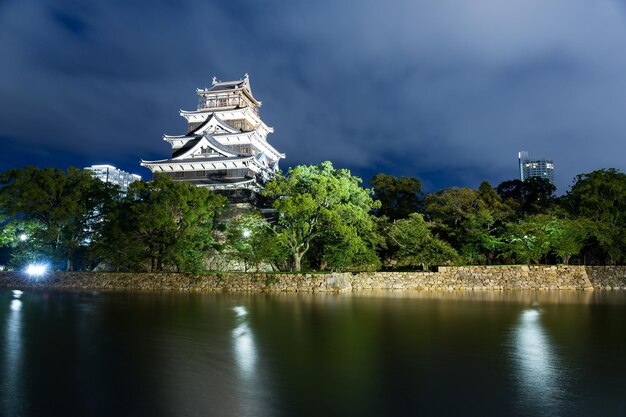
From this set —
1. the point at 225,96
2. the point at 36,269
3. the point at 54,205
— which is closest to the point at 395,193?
the point at 225,96

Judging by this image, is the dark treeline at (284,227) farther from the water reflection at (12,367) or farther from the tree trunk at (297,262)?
the water reflection at (12,367)

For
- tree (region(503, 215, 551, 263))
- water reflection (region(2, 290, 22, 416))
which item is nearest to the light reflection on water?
water reflection (region(2, 290, 22, 416))

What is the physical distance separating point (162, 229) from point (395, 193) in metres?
19.9

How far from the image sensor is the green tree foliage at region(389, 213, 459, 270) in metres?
26.1

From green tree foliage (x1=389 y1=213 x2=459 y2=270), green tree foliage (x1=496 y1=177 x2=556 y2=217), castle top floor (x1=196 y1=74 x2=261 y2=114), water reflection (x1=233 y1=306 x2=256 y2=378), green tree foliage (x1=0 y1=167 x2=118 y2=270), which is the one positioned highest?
castle top floor (x1=196 y1=74 x2=261 y2=114)

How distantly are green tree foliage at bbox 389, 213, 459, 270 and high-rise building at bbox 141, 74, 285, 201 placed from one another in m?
11.7

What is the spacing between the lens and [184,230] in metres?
24.6

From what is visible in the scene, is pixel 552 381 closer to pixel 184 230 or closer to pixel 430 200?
pixel 184 230

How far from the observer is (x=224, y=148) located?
35312mm

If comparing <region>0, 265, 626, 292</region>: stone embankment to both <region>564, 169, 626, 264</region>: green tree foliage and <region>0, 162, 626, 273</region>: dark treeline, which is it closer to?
<region>0, 162, 626, 273</region>: dark treeline

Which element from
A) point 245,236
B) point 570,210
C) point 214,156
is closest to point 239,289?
point 245,236

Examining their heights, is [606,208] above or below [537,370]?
above

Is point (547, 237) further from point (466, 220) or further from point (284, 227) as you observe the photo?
point (284, 227)

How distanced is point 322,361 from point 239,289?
16.8 meters
